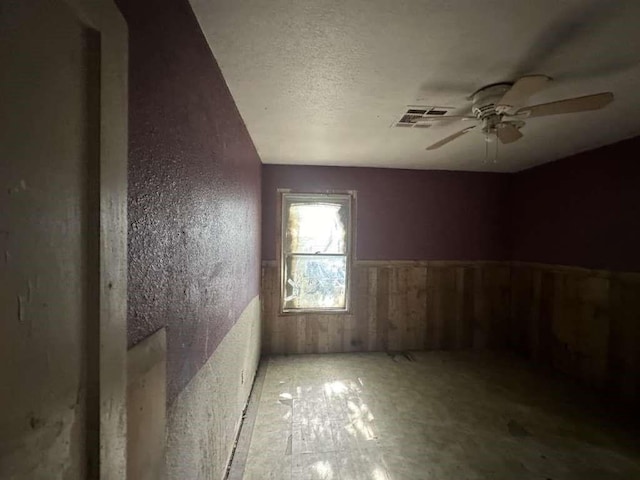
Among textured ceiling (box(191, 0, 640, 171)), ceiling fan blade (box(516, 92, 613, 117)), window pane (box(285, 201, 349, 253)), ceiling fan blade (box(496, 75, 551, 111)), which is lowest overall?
window pane (box(285, 201, 349, 253))

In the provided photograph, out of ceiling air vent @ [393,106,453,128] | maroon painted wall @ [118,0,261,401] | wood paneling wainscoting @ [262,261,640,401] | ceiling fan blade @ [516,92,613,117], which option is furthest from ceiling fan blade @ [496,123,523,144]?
wood paneling wainscoting @ [262,261,640,401]

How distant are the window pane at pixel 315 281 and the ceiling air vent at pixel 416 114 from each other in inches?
75.7

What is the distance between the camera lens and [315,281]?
149 inches

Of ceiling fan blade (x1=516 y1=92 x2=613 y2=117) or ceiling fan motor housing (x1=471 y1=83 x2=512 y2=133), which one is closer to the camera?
ceiling fan blade (x1=516 y1=92 x2=613 y2=117)

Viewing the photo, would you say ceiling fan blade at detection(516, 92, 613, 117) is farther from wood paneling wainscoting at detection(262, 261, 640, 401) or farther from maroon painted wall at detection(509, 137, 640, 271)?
wood paneling wainscoting at detection(262, 261, 640, 401)

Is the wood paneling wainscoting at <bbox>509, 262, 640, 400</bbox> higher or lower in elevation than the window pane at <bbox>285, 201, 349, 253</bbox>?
lower

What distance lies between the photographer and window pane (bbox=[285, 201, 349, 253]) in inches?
147

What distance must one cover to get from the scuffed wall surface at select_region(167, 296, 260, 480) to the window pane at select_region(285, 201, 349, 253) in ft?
4.80

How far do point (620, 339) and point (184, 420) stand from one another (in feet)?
11.7

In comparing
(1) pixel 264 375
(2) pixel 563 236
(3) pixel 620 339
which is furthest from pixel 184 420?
(2) pixel 563 236

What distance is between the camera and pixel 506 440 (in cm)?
213

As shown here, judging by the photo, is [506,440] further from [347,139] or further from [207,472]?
[347,139]

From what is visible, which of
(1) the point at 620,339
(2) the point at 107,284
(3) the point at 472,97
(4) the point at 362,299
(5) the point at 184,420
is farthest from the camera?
(4) the point at 362,299

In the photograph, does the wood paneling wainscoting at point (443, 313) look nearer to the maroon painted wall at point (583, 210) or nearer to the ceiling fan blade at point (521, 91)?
the maroon painted wall at point (583, 210)
